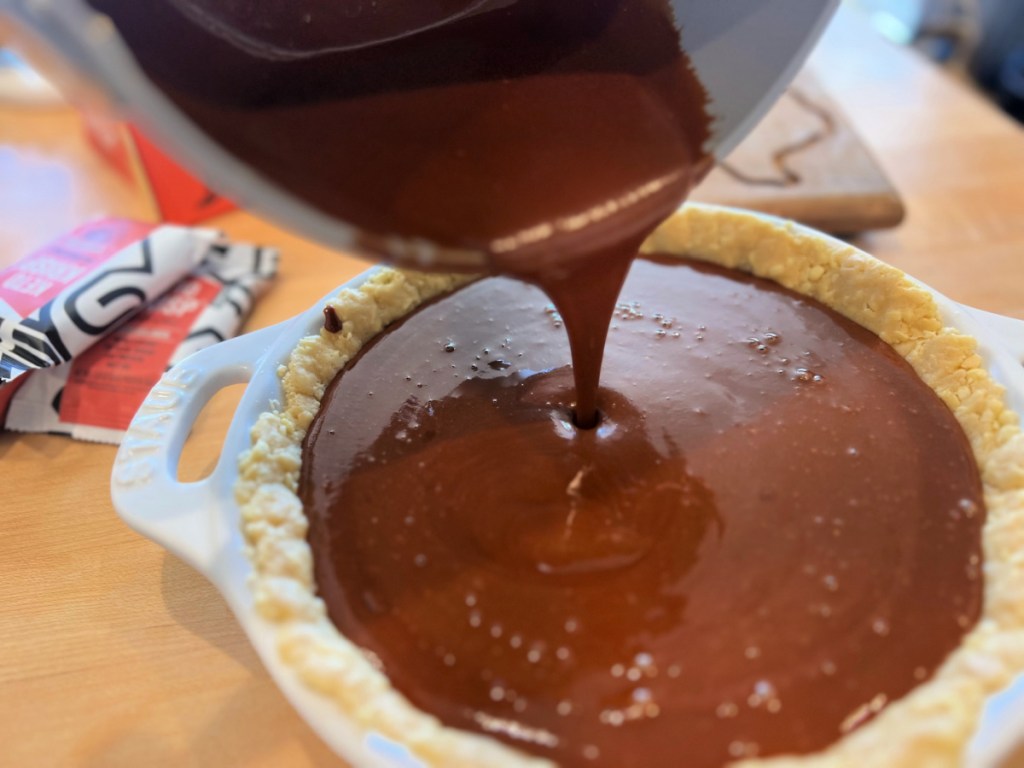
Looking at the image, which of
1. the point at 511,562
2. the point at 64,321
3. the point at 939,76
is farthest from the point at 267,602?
the point at 939,76

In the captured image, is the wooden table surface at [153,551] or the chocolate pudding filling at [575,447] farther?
the wooden table surface at [153,551]

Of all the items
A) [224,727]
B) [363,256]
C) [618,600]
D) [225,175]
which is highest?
[225,175]

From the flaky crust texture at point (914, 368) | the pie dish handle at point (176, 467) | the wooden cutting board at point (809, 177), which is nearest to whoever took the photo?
the flaky crust texture at point (914, 368)

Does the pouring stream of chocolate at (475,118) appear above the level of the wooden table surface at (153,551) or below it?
above

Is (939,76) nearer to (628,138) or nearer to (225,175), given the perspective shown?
(628,138)

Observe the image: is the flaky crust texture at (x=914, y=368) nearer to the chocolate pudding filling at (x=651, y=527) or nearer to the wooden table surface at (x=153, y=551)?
the chocolate pudding filling at (x=651, y=527)

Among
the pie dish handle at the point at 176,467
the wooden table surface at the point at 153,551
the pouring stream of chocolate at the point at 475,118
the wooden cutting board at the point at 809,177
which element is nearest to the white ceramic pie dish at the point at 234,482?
the pie dish handle at the point at 176,467
